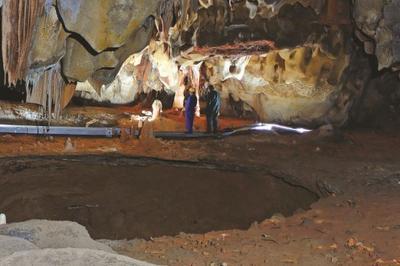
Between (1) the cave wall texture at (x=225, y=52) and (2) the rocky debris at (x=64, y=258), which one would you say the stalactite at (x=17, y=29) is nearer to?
(1) the cave wall texture at (x=225, y=52)

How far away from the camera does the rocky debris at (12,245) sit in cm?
217

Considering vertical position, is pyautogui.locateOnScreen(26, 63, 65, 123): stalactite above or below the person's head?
below

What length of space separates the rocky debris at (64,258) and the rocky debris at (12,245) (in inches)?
8.0

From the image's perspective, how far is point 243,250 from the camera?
4387mm

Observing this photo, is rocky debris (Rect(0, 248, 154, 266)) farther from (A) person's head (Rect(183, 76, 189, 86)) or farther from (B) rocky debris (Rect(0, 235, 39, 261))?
(A) person's head (Rect(183, 76, 189, 86))

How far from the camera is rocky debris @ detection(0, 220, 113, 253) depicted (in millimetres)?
2539

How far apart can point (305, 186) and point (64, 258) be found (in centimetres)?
589

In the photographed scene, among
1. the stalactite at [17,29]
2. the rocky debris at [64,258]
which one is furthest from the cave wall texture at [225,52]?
the rocky debris at [64,258]

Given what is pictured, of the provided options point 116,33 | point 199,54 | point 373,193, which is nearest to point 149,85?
point 199,54

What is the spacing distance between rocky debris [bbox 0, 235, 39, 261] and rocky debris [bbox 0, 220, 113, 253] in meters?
0.15

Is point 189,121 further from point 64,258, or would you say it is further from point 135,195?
point 64,258

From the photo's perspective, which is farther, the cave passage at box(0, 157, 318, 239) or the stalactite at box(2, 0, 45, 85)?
the cave passage at box(0, 157, 318, 239)

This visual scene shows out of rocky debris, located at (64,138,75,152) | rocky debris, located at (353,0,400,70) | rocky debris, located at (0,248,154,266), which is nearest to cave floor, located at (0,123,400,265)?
rocky debris, located at (64,138,75,152)

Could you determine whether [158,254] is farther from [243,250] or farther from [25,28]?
[25,28]
